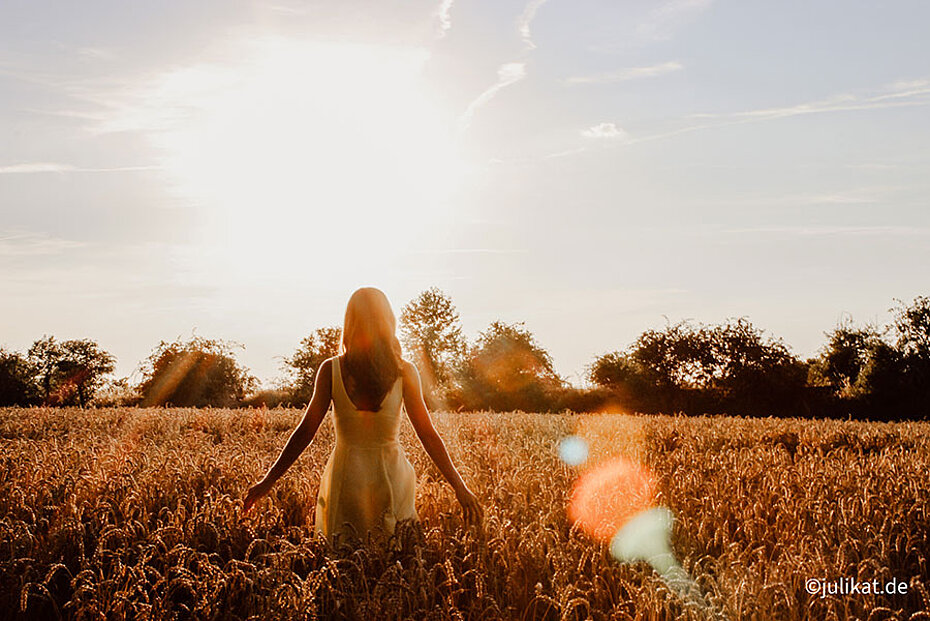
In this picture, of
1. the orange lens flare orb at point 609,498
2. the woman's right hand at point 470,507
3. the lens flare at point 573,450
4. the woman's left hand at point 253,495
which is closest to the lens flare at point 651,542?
the orange lens flare orb at point 609,498

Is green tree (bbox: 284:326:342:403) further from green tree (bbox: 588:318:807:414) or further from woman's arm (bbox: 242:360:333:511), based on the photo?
woman's arm (bbox: 242:360:333:511)

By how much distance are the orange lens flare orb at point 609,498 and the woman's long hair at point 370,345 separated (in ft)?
4.87

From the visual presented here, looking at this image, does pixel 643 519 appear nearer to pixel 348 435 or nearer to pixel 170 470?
pixel 348 435

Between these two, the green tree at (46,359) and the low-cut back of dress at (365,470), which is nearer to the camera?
the low-cut back of dress at (365,470)

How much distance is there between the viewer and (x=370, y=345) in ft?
14.3

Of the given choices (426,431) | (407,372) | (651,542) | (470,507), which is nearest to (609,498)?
(651,542)

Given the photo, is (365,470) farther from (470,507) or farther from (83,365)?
(83,365)

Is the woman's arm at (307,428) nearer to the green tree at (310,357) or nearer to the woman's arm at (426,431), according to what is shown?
the woman's arm at (426,431)

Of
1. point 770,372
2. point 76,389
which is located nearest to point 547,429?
point 770,372

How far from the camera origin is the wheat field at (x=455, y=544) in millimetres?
3193

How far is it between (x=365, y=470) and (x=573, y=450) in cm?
487

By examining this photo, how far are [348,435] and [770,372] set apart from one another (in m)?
29.1

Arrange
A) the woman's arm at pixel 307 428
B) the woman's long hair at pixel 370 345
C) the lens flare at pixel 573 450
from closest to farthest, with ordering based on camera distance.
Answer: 1. the woman's long hair at pixel 370 345
2. the woman's arm at pixel 307 428
3. the lens flare at pixel 573 450

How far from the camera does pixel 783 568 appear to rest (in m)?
3.97
